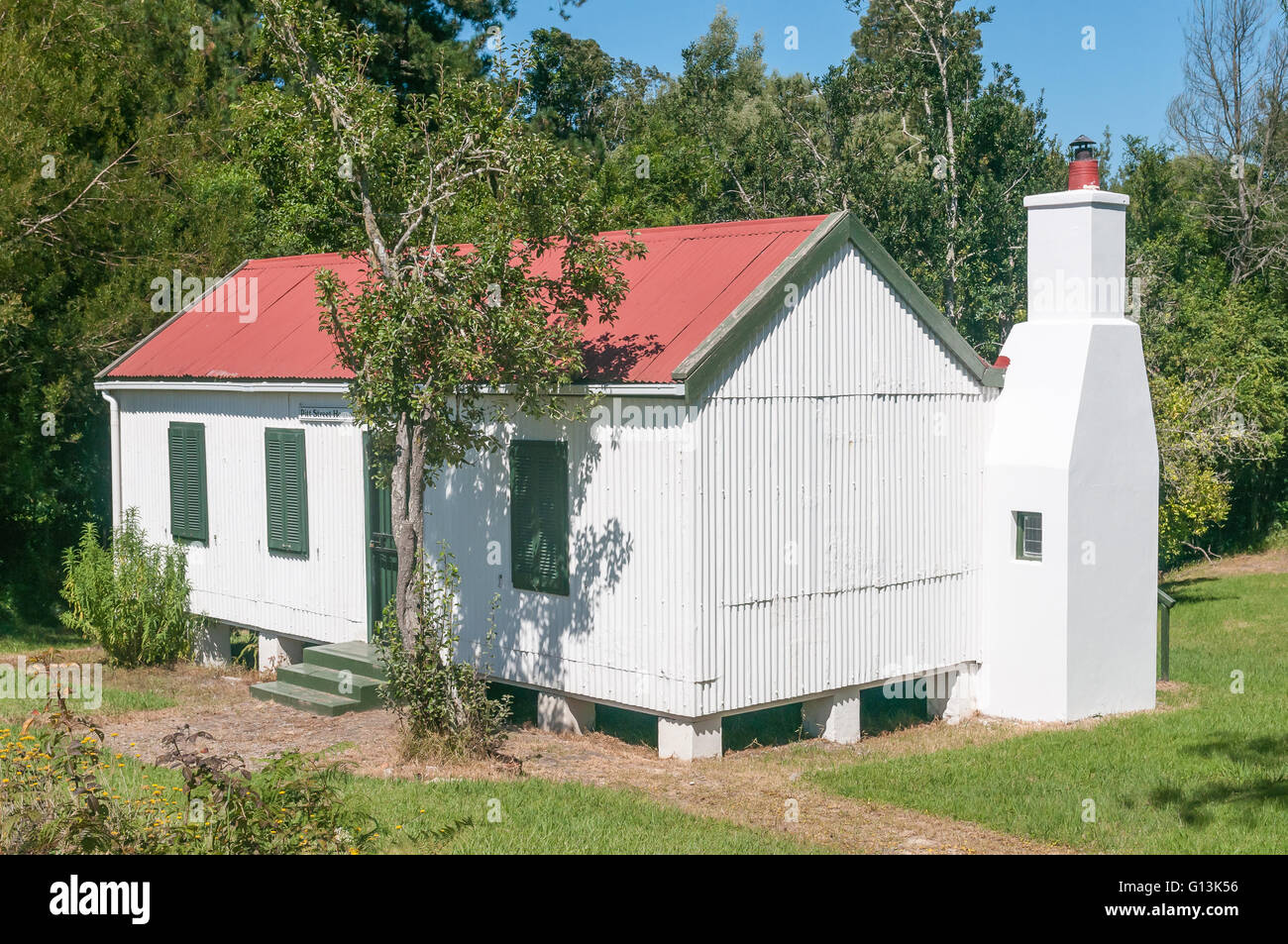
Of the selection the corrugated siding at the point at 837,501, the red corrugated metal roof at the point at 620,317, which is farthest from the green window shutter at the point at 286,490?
the corrugated siding at the point at 837,501

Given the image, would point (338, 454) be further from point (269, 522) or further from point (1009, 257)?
point (1009, 257)

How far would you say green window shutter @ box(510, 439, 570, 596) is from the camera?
40.8 ft

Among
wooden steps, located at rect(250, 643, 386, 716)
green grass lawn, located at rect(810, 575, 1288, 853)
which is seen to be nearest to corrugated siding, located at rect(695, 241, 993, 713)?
green grass lawn, located at rect(810, 575, 1288, 853)

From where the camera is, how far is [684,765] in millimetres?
11602

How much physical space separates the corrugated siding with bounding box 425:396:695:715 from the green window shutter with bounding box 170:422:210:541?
532cm

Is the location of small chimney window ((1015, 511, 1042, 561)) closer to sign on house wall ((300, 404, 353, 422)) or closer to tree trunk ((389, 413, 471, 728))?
tree trunk ((389, 413, 471, 728))

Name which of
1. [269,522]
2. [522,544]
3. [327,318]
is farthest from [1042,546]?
[269,522]

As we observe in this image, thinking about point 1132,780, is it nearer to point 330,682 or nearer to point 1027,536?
point 1027,536

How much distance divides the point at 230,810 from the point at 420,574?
4177mm

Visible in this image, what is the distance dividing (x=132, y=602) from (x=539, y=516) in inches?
273

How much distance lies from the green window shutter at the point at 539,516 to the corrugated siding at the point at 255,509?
2752 millimetres

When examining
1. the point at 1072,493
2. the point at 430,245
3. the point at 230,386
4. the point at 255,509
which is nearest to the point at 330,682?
the point at 255,509

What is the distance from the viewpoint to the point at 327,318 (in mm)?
11891

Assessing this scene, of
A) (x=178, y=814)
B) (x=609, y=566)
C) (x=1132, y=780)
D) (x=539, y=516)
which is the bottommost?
(x=1132, y=780)
